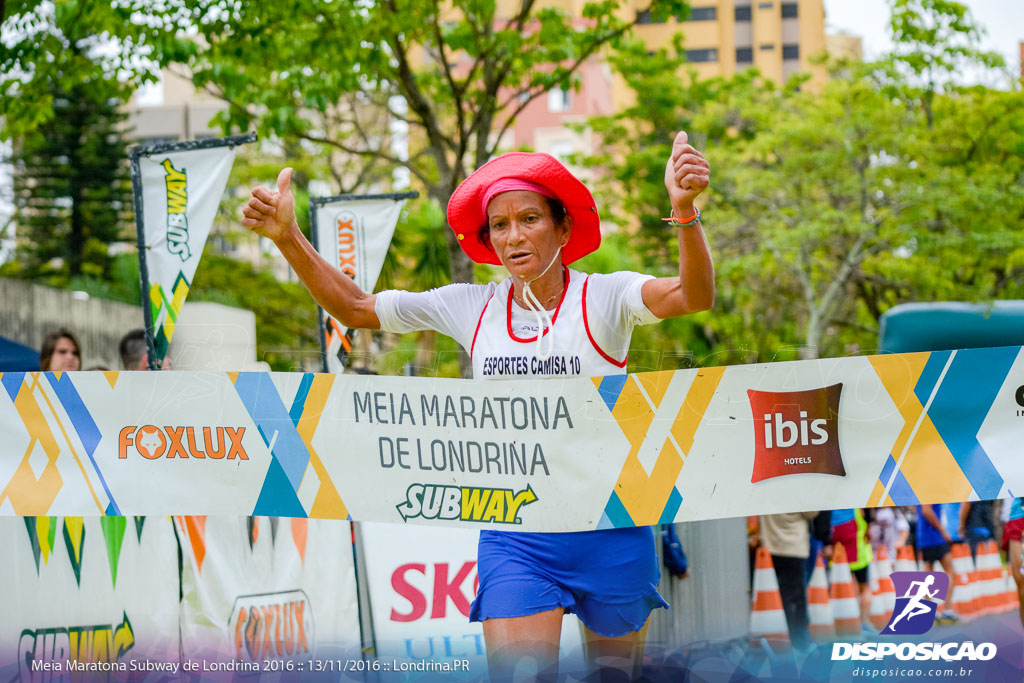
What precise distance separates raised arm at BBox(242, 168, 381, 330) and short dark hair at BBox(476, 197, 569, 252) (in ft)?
1.30

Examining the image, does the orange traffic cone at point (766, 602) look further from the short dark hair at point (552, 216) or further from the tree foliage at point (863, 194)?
the tree foliage at point (863, 194)

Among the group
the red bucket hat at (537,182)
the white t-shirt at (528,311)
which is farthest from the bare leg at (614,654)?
the red bucket hat at (537,182)

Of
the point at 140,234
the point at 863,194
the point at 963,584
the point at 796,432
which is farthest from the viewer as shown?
the point at 863,194

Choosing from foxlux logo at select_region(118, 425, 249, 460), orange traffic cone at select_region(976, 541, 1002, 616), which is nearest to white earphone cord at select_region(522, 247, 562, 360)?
foxlux logo at select_region(118, 425, 249, 460)

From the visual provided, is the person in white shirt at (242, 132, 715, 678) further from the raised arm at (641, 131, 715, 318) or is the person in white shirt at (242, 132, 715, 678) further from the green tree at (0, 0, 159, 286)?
the green tree at (0, 0, 159, 286)

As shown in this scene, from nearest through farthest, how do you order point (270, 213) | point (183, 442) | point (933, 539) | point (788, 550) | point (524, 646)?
point (524, 646), point (270, 213), point (183, 442), point (933, 539), point (788, 550)

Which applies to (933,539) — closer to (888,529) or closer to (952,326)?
(888,529)

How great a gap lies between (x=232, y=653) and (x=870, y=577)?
A: 11.6 ft

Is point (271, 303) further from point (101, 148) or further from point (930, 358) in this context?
point (930, 358)

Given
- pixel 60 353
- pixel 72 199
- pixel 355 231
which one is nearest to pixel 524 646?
pixel 60 353

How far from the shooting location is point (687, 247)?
9.04 feet

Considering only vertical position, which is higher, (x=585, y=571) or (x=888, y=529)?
(x=585, y=571)

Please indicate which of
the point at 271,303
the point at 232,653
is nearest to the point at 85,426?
the point at 232,653

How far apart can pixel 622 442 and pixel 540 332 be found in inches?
16.3
